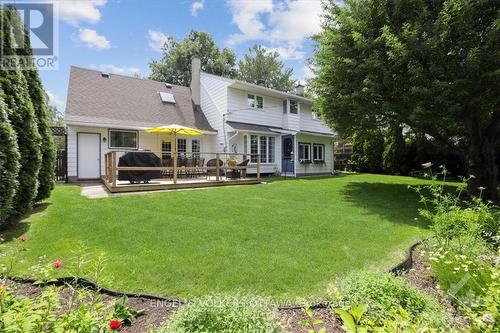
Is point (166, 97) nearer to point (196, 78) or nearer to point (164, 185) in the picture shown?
point (196, 78)

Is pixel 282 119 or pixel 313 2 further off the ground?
pixel 313 2

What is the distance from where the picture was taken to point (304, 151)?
750 inches

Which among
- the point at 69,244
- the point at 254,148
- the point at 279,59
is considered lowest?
the point at 69,244

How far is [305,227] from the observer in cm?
541

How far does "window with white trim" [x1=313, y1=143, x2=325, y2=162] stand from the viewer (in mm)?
19828

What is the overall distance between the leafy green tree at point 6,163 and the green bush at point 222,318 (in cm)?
433

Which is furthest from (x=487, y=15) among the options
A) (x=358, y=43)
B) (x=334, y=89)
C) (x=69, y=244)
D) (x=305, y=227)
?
(x=69, y=244)

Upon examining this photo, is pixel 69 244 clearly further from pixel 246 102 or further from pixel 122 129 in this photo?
pixel 246 102

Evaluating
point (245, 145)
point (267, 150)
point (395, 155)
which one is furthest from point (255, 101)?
point (395, 155)

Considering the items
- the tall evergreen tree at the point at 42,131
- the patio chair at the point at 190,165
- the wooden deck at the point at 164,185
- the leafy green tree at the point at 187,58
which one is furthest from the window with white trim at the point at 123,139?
the leafy green tree at the point at 187,58

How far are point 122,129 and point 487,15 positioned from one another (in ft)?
45.7

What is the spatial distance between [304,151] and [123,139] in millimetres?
11143

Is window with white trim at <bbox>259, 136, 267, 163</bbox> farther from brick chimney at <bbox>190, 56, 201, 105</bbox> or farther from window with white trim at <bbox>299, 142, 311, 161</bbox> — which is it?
brick chimney at <bbox>190, 56, 201, 105</bbox>
